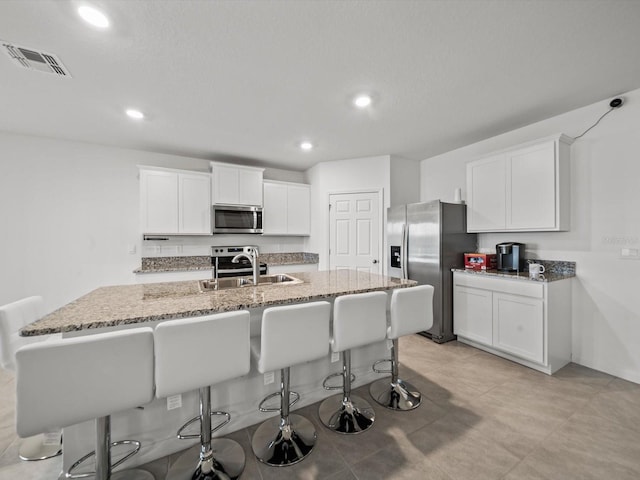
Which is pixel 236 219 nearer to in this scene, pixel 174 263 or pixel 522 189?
pixel 174 263

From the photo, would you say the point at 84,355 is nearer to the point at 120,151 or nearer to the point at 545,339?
the point at 545,339

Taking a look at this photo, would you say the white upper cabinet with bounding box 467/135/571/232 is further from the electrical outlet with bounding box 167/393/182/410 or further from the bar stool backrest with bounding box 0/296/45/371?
the bar stool backrest with bounding box 0/296/45/371

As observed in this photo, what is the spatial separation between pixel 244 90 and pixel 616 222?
145 inches

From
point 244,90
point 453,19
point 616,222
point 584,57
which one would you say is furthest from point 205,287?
point 616,222

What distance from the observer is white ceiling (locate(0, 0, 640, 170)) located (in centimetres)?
155

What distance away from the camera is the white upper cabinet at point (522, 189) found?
8.81 ft

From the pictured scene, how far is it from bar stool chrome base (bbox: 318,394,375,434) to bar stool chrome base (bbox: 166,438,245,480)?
626mm

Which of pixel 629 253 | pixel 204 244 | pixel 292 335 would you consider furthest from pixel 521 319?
pixel 204 244

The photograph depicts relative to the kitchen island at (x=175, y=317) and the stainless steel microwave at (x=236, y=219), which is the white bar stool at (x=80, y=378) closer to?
the kitchen island at (x=175, y=317)

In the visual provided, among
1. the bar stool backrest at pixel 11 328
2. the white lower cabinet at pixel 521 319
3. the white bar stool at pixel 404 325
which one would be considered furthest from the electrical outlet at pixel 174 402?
the white lower cabinet at pixel 521 319

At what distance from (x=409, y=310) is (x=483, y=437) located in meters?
0.94

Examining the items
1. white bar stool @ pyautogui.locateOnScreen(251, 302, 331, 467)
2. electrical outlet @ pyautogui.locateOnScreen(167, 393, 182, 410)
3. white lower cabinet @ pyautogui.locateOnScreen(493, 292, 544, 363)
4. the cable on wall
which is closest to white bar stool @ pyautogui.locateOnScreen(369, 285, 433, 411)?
white bar stool @ pyautogui.locateOnScreen(251, 302, 331, 467)

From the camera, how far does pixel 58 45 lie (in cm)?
176

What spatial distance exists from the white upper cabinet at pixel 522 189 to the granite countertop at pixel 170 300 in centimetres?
169
